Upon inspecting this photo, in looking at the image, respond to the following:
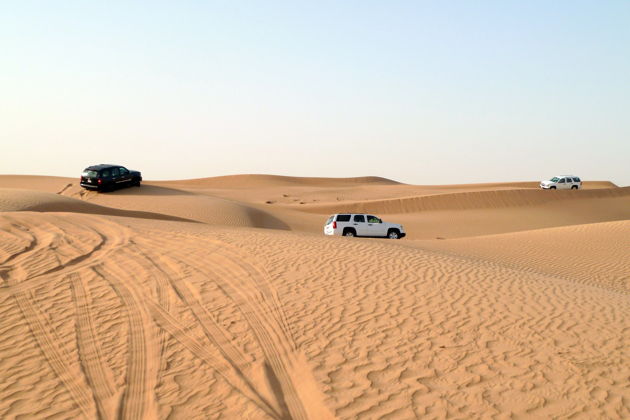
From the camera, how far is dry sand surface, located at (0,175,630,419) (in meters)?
5.91

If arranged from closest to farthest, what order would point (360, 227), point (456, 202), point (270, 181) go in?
point (360, 227) → point (456, 202) → point (270, 181)

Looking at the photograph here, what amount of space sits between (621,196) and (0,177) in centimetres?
6377

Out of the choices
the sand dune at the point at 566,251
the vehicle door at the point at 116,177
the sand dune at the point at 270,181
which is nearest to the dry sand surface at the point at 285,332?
the sand dune at the point at 566,251

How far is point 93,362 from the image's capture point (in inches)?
264

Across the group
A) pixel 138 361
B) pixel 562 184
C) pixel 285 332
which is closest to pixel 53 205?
pixel 138 361

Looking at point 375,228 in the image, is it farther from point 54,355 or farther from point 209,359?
point 54,355

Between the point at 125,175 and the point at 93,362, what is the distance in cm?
3101

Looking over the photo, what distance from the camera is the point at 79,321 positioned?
7.96m

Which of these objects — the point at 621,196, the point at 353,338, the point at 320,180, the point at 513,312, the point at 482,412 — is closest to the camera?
the point at 482,412

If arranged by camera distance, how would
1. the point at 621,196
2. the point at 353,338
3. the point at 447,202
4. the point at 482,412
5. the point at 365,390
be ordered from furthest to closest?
1. the point at 621,196
2. the point at 447,202
3. the point at 353,338
4. the point at 365,390
5. the point at 482,412

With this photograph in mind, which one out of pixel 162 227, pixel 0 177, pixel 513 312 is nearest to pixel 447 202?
pixel 162 227

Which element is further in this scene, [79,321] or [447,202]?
[447,202]

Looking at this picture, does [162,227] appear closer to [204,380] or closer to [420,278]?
[420,278]

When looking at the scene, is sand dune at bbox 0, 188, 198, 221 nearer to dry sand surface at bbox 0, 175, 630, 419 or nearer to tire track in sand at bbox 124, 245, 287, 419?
dry sand surface at bbox 0, 175, 630, 419
